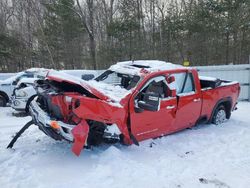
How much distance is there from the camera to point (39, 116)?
15.7 ft

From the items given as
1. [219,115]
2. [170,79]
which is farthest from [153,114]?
[219,115]

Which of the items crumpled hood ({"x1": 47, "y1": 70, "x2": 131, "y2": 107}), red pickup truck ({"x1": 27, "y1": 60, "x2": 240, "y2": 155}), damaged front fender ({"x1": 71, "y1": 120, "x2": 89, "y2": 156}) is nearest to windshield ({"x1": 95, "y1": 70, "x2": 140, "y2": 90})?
red pickup truck ({"x1": 27, "y1": 60, "x2": 240, "y2": 155})

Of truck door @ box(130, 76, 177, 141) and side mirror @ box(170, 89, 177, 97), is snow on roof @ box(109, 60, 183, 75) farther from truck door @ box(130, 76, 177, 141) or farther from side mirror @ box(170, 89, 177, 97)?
side mirror @ box(170, 89, 177, 97)

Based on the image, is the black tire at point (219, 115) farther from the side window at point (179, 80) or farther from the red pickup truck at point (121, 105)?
the side window at point (179, 80)

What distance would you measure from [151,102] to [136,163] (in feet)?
3.55

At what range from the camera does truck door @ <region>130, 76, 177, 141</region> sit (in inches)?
197

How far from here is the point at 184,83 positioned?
6.18 metres

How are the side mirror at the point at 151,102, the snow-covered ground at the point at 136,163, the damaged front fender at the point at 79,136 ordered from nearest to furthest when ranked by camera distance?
the snow-covered ground at the point at 136,163 → the damaged front fender at the point at 79,136 → the side mirror at the point at 151,102

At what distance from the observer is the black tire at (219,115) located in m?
7.18

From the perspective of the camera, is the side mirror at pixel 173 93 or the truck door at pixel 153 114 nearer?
the truck door at pixel 153 114

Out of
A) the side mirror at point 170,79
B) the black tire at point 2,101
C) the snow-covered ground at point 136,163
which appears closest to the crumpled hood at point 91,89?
the snow-covered ground at point 136,163

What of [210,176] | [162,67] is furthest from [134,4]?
[210,176]

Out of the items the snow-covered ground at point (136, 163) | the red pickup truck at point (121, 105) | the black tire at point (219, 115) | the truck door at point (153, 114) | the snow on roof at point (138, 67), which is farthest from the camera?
the black tire at point (219, 115)

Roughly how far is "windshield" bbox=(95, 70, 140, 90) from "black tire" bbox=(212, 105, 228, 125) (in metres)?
2.83
